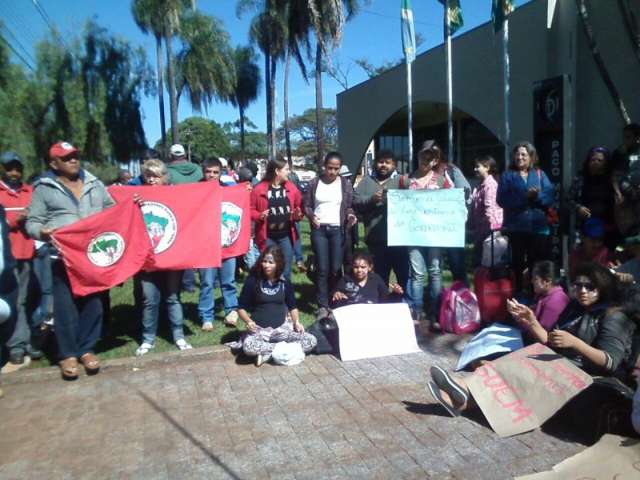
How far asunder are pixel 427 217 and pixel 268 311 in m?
1.86

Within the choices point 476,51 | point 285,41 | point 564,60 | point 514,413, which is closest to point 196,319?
point 514,413

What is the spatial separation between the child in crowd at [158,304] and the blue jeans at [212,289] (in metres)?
0.50

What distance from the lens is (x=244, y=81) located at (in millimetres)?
47594

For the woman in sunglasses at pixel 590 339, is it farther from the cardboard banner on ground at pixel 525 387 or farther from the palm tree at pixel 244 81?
the palm tree at pixel 244 81

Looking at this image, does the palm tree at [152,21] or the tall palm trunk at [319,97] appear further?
the palm tree at [152,21]

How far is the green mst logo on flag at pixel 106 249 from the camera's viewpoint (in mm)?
4758

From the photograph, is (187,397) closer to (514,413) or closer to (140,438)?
(140,438)

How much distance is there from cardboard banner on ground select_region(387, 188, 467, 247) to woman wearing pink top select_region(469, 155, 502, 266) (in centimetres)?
62

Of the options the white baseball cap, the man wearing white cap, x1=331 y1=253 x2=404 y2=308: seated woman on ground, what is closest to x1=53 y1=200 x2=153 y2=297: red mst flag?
the man wearing white cap

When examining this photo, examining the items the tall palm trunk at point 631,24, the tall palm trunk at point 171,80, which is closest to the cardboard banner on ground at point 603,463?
the tall palm trunk at point 631,24

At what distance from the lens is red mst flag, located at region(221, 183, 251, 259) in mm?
5934

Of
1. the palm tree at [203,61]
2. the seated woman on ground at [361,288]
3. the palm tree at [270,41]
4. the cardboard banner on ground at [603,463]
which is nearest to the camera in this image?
the cardboard banner on ground at [603,463]

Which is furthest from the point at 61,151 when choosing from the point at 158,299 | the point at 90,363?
the point at 90,363

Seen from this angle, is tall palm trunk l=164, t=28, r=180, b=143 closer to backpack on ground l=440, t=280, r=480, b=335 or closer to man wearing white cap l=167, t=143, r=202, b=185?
man wearing white cap l=167, t=143, r=202, b=185
